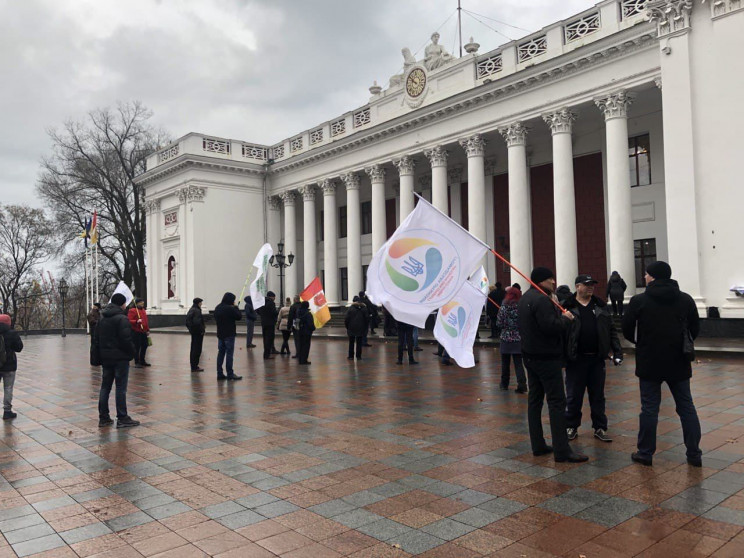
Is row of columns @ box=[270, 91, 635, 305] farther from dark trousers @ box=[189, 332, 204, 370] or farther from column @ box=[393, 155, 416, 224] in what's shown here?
dark trousers @ box=[189, 332, 204, 370]

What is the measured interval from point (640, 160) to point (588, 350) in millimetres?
21575

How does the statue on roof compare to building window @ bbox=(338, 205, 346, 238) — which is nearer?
the statue on roof

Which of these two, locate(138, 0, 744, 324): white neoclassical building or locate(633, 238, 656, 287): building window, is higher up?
locate(138, 0, 744, 324): white neoclassical building

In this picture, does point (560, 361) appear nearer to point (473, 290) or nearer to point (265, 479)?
point (473, 290)

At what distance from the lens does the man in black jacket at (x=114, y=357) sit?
7.90 meters

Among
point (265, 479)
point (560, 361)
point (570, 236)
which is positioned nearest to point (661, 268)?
point (560, 361)

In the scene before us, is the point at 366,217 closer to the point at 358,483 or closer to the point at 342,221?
the point at 342,221

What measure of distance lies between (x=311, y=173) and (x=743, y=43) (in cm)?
2500

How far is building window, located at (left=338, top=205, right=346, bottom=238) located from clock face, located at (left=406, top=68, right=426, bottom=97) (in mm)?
11471

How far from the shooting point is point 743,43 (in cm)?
1722

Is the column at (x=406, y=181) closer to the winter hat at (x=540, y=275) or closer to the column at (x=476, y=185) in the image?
the column at (x=476, y=185)

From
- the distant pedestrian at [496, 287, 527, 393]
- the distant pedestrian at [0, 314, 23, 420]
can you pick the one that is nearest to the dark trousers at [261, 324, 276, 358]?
the distant pedestrian at [0, 314, 23, 420]

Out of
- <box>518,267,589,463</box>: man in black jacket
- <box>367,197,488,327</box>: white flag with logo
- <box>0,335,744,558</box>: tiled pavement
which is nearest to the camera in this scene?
<box>0,335,744,558</box>: tiled pavement

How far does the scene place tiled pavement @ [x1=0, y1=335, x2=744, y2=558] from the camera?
3916 millimetres
